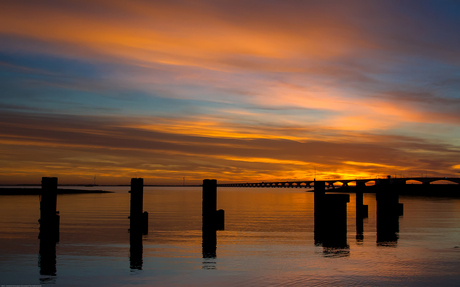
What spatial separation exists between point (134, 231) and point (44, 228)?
4.40m

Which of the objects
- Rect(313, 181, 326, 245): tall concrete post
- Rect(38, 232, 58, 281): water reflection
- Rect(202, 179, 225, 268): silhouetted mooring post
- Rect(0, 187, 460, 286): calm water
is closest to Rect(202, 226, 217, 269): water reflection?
Rect(202, 179, 225, 268): silhouetted mooring post

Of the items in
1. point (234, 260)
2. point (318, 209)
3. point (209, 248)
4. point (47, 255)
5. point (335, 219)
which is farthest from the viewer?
point (318, 209)

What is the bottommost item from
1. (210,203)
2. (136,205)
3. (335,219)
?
(335,219)

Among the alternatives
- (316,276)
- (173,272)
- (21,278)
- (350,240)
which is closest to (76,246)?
(21,278)

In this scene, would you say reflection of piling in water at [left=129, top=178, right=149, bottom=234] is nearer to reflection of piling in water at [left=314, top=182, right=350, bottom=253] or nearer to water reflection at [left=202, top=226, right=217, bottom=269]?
water reflection at [left=202, top=226, right=217, bottom=269]

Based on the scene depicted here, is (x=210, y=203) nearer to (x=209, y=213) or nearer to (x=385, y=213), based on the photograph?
(x=209, y=213)

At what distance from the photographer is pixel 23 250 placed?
66.8 ft

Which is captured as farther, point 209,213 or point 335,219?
point 209,213

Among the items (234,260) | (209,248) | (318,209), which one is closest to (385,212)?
(318,209)

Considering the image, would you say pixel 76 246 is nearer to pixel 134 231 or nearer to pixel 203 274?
pixel 134 231

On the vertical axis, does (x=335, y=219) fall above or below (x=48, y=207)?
below

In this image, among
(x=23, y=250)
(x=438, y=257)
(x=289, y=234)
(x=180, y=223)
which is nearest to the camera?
(x=438, y=257)

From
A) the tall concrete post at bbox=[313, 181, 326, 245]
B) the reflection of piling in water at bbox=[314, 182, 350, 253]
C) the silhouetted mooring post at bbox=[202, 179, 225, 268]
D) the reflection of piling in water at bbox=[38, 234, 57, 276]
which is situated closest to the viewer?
the reflection of piling in water at bbox=[38, 234, 57, 276]

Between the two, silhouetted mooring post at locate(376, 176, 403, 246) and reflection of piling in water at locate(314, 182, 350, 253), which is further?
silhouetted mooring post at locate(376, 176, 403, 246)
